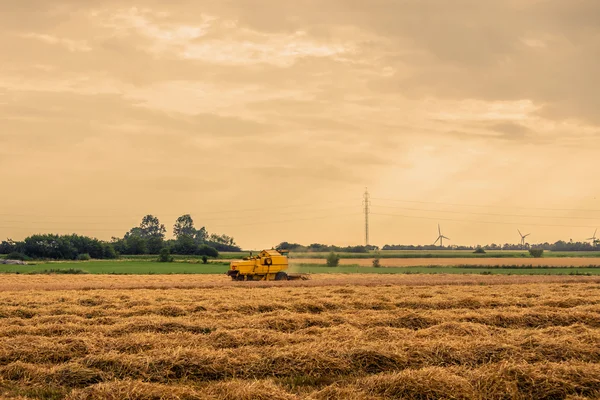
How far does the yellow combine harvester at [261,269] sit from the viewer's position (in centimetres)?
4178

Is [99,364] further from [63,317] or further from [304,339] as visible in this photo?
[63,317]

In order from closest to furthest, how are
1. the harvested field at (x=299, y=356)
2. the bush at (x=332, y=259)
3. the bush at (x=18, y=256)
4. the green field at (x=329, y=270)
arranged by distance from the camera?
the harvested field at (x=299, y=356), the green field at (x=329, y=270), the bush at (x=332, y=259), the bush at (x=18, y=256)

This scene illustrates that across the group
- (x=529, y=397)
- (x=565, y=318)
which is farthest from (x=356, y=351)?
(x=565, y=318)

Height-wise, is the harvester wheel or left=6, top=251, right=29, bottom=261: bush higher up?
left=6, top=251, right=29, bottom=261: bush

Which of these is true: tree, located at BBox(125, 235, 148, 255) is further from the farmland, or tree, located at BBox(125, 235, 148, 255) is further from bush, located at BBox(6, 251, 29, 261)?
the farmland


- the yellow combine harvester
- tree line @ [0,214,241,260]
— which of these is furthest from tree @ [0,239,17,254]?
the yellow combine harvester

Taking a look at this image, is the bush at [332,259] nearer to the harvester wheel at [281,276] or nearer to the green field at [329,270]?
the green field at [329,270]

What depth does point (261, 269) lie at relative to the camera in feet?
137

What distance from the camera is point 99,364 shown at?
1140 cm

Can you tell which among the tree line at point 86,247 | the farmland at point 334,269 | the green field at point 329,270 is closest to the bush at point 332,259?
the farmland at point 334,269

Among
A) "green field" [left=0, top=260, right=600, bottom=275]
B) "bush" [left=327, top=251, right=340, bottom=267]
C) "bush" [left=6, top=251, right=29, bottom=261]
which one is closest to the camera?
"green field" [left=0, top=260, right=600, bottom=275]

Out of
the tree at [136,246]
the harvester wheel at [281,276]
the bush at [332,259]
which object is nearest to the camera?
the harvester wheel at [281,276]

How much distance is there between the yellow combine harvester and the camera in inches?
1645

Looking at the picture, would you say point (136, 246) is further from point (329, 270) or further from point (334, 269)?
point (329, 270)
